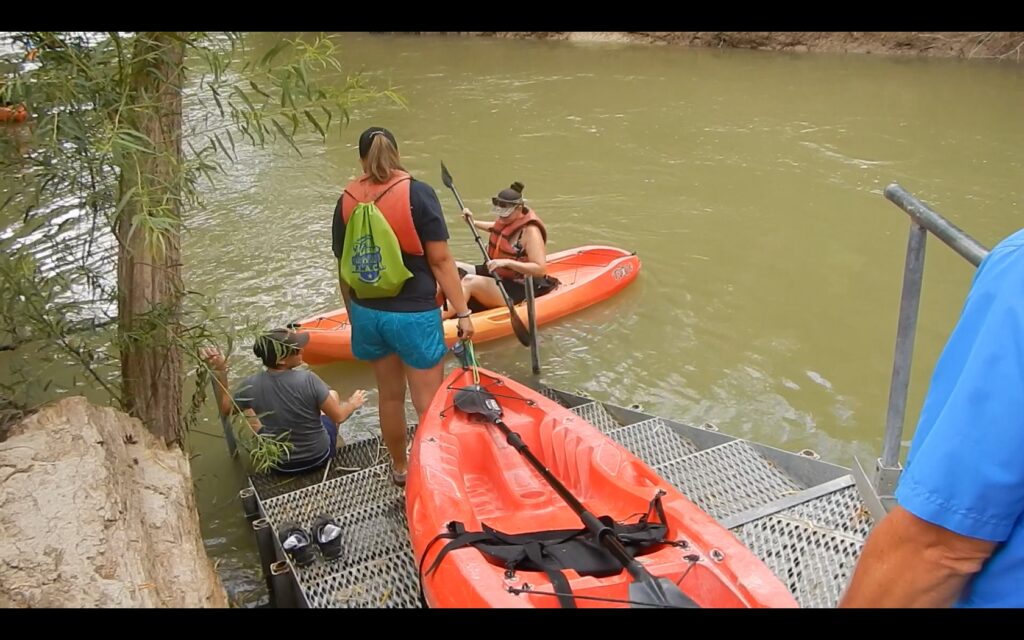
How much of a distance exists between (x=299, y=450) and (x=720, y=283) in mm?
4170

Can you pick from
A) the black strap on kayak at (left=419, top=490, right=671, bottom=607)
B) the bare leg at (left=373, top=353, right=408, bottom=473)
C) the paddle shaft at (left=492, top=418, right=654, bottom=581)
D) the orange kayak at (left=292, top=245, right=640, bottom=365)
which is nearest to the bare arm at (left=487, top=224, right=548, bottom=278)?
the orange kayak at (left=292, top=245, right=640, bottom=365)

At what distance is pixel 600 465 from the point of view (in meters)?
3.01

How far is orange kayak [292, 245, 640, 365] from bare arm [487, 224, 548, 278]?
0.55m

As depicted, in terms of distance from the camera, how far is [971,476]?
0.88 m

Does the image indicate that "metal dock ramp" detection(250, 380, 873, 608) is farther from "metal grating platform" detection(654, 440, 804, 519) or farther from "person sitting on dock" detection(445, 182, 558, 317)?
"person sitting on dock" detection(445, 182, 558, 317)

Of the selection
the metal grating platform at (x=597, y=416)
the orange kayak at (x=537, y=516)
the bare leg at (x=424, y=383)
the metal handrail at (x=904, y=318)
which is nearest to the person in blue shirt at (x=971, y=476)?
the metal handrail at (x=904, y=318)

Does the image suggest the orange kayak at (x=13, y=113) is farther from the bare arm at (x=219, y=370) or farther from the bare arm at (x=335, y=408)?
the bare arm at (x=335, y=408)

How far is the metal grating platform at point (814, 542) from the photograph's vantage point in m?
2.40

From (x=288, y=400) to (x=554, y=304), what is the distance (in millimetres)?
2754

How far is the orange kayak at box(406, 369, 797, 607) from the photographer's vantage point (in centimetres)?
231

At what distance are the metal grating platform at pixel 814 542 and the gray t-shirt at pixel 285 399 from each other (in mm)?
1984

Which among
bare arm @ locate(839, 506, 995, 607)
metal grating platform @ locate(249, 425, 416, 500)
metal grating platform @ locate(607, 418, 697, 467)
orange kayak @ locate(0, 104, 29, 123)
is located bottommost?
metal grating platform @ locate(249, 425, 416, 500)

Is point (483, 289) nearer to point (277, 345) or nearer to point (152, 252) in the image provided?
point (277, 345)

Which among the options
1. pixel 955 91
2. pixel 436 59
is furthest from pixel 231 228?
pixel 955 91
